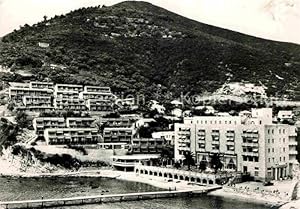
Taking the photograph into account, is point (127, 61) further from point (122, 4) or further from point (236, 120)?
point (236, 120)

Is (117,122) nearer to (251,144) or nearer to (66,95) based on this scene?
(66,95)

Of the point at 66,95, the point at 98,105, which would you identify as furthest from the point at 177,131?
the point at 66,95

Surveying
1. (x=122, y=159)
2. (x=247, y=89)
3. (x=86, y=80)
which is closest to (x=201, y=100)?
(x=247, y=89)

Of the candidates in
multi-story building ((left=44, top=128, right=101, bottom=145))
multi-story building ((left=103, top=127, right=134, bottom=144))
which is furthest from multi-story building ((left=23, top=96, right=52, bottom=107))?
multi-story building ((left=103, top=127, right=134, bottom=144))

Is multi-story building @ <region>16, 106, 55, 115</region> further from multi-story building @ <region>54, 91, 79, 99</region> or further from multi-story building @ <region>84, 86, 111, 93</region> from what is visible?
multi-story building @ <region>84, 86, 111, 93</region>

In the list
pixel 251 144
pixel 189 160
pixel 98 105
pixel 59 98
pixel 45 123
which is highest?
pixel 59 98

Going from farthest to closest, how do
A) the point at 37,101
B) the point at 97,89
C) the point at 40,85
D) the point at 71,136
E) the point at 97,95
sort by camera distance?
the point at 97,89
the point at 97,95
the point at 40,85
the point at 37,101
the point at 71,136
